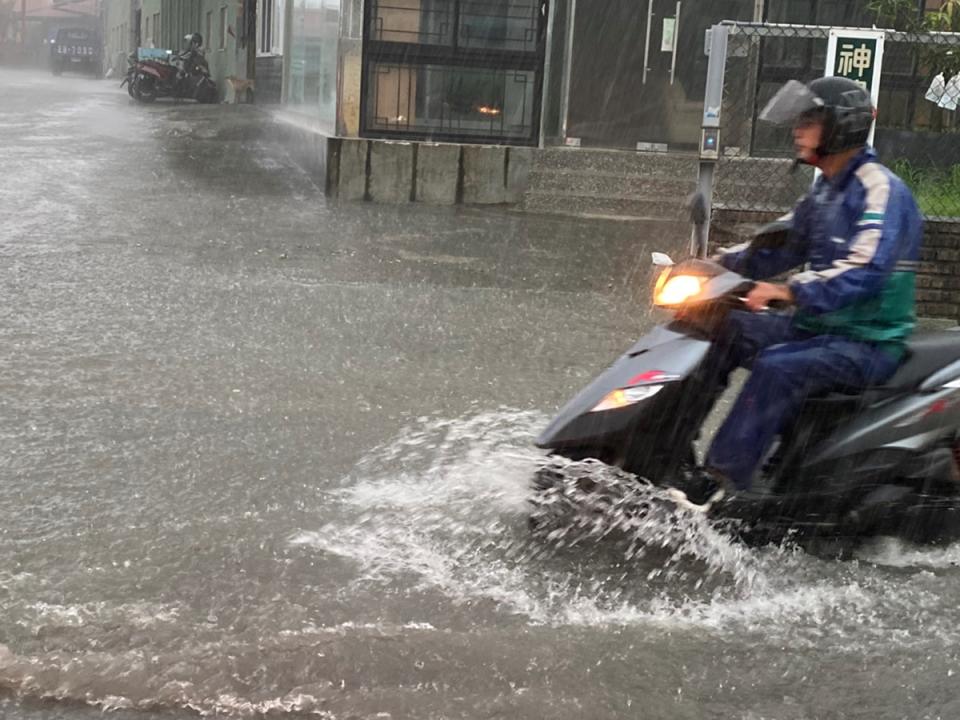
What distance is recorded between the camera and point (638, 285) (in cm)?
920

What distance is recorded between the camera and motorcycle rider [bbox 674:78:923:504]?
394 cm

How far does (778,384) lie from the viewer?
3.97m

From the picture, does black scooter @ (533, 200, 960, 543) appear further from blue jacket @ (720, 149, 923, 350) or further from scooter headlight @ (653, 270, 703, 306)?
blue jacket @ (720, 149, 923, 350)

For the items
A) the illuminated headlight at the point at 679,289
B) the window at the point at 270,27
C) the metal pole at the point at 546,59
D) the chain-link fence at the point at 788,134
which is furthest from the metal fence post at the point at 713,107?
the window at the point at 270,27

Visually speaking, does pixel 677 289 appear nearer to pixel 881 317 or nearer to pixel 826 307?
pixel 826 307

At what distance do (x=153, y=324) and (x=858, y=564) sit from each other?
4.51 m

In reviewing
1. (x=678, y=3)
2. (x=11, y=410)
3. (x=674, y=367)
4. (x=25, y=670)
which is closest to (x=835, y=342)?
(x=674, y=367)

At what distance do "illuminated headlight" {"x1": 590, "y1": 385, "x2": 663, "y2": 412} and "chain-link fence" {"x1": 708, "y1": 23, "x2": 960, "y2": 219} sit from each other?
263 cm

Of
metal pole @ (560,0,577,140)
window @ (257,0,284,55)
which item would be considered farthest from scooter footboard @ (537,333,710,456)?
window @ (257,0,284,55)

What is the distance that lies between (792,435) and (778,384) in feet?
0.69

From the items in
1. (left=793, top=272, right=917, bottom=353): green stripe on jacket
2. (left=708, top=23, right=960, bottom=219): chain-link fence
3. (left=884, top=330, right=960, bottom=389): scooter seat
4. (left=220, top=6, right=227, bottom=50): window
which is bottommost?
(left=884, top=330, right=960, bottom=389): scooter seat

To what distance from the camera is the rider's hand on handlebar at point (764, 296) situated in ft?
12.7

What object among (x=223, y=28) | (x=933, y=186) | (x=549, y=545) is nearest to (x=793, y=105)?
(x=549, y=545)

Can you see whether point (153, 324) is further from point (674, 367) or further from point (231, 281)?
point (674, 367)
